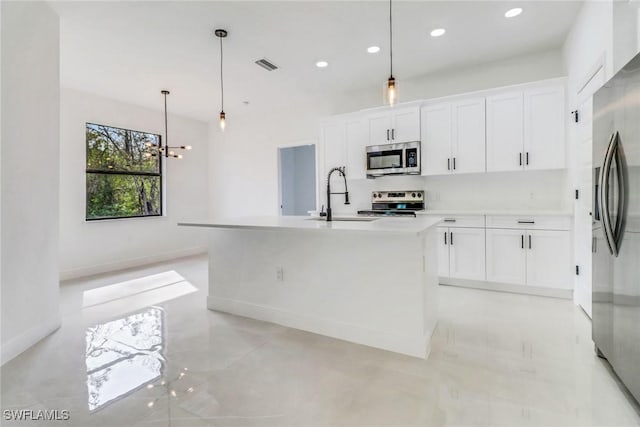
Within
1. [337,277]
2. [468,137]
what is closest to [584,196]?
[468,137]

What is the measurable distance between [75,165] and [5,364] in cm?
352

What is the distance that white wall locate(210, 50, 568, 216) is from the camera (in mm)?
3992

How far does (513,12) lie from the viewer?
304 centimetres

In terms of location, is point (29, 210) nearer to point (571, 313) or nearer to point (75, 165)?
point (75, 165)

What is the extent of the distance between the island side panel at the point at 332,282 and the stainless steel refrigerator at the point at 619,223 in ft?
3.45

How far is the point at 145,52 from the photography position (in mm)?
3637

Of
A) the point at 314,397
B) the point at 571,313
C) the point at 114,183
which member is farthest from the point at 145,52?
the point at 571,313

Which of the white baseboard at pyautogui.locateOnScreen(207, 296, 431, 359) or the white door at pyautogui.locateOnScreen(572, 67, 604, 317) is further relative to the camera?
the white door at pyautogui.locateOnScreen(572, 67, 604, 317)

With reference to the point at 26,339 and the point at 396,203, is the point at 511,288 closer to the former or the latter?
the point at 396,203

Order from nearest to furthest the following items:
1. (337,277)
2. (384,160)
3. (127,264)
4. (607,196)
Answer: (607,196), (337,277), (384,160), (127,264)

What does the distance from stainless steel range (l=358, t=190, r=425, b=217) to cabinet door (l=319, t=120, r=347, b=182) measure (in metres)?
0.79

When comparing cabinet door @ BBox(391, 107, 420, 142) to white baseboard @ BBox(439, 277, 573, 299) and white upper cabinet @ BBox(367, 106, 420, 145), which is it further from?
white baseboard @ BBox(439, 277, 573, 299)

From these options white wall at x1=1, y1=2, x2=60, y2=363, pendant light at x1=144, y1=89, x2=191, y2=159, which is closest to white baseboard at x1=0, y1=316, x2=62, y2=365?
white wall at x1=1, y1=2, x2=60, y2=363

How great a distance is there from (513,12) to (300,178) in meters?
5.49
